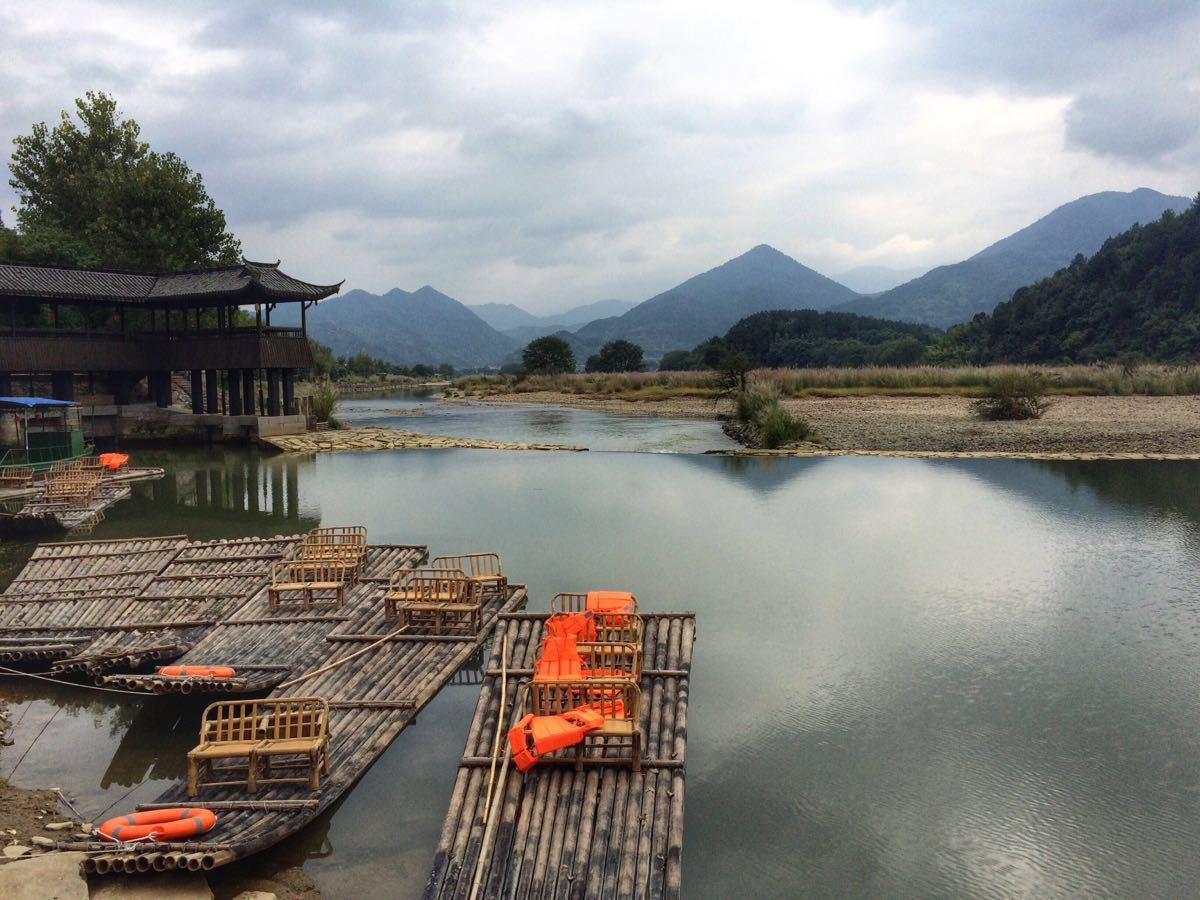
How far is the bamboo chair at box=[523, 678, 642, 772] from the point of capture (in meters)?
7.79

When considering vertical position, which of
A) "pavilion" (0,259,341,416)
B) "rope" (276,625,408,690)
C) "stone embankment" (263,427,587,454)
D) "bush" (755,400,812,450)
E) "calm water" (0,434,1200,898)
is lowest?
"calm water" (0,434,1200,898)

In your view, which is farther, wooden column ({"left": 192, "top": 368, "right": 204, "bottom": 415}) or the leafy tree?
the leafy tree

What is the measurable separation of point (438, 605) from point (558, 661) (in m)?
3.43

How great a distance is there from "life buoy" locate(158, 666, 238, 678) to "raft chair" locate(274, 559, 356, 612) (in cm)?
249

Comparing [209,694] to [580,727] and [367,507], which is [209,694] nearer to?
[580,727]

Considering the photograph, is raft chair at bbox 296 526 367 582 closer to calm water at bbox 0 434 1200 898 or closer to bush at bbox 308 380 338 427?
calm water at bbox 0 434 1200 898

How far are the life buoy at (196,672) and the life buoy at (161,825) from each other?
309 cm

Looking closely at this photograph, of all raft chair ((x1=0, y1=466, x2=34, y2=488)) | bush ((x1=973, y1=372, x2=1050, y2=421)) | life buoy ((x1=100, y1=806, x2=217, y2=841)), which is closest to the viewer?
life buoy ((x1=100, y1=806, x2=217, y2=841))

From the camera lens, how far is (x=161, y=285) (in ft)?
129

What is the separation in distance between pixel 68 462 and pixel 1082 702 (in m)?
26.0

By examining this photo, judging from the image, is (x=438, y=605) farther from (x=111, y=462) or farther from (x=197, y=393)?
(x=197, y=393)

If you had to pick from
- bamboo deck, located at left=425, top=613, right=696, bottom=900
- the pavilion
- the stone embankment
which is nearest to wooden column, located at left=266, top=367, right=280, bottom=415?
the pavilion

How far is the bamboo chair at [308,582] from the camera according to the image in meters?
13.2

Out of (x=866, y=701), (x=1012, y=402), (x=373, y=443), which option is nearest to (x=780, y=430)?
(x=1012, y=402)
